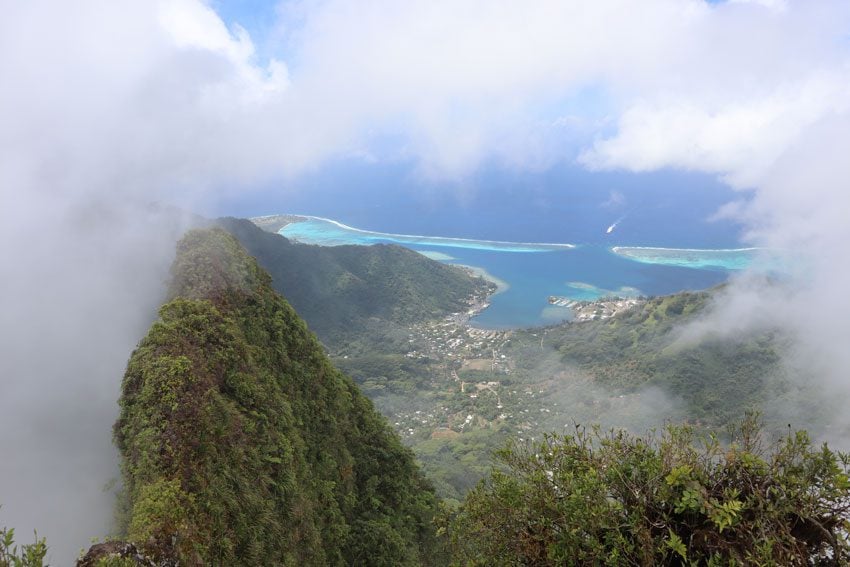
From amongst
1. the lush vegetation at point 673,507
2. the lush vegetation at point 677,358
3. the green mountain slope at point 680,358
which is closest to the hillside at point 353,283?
the lush vegetation at point 677,358

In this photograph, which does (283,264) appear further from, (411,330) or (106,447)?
(106,447)

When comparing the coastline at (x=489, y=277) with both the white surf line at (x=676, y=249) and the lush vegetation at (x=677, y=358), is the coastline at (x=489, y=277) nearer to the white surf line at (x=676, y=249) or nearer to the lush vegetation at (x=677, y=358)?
the lush vegetation at (x=677, y=358)

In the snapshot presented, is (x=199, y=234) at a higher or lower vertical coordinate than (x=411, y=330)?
higher

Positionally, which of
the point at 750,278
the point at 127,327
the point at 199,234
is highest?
the point at 199,234

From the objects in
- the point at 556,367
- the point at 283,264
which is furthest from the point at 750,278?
the point at 283,264

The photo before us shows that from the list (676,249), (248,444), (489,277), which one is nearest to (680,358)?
(489,277)

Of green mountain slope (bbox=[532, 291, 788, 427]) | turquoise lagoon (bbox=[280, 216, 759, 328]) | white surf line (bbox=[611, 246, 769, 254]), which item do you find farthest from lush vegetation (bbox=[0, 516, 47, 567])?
white surf line (bbox=[611, 246, 769, 254])
